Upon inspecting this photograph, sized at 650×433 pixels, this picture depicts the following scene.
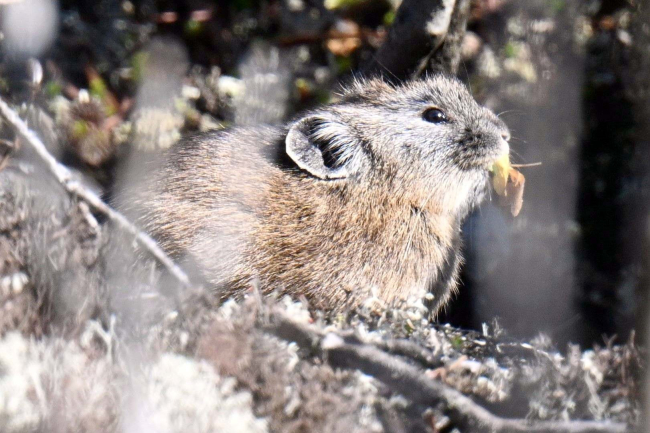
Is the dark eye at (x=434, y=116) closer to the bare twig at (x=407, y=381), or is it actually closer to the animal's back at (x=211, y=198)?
the animal's back at (x=211, y=198)

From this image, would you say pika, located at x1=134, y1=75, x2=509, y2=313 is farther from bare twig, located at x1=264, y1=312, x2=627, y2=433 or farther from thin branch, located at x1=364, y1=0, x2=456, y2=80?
bare twig, located at x1=264, y1=312, x2=627, y2=433

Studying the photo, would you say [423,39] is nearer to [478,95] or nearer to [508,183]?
[508,183]

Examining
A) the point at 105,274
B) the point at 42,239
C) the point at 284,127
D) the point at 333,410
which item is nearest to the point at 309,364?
the point at 333,410

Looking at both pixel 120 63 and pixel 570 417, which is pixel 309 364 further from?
pixel 120 63

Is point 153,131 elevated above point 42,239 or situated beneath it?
situated beneath

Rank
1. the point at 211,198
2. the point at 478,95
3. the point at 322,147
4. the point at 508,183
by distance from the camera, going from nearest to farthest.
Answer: the point at 211,198 → the point at 322,147 → the point at 508,183 → the point at 478,95

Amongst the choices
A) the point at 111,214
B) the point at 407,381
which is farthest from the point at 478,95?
the point at 407,381

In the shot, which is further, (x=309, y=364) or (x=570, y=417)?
(x=309, y=364)

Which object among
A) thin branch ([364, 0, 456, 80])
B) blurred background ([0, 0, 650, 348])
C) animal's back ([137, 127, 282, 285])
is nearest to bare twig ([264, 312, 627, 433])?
animal's back ([137, 127, 282, 285])
